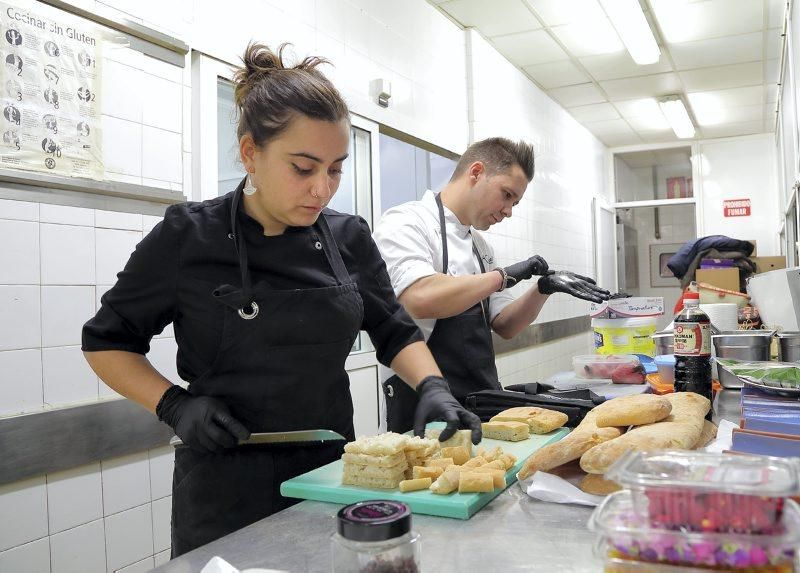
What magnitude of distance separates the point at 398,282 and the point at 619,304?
1.08 m

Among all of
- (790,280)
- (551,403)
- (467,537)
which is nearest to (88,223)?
A: (551,403)

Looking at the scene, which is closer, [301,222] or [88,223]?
[301,222]

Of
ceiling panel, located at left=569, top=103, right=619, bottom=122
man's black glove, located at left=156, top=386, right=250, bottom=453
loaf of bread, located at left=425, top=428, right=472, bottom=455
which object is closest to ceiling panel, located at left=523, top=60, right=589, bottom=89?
ceiling panel, located at left=569, top=103, right=619, bottom=122

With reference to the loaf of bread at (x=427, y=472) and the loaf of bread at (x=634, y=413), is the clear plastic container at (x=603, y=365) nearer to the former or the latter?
the loaf of bread at (x=634, y=413)

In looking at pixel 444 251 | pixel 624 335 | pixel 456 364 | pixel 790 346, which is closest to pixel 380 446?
pixel 456 364

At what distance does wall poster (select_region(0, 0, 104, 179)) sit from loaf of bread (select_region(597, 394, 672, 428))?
1887mm

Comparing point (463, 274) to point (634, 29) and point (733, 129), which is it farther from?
point (733, 129)

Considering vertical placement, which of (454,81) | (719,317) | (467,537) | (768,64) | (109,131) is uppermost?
(768,64)

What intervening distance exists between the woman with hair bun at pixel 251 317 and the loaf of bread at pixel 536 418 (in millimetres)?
190

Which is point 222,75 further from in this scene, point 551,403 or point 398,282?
point 551,403

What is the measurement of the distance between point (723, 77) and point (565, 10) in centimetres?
255

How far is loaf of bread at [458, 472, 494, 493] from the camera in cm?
118

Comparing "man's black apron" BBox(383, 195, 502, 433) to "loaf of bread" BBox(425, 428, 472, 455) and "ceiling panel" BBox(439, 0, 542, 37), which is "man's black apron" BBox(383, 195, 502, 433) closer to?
"loaf of bread" BBox(425, 428, 472, 455)

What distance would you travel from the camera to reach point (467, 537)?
3.49 feet
